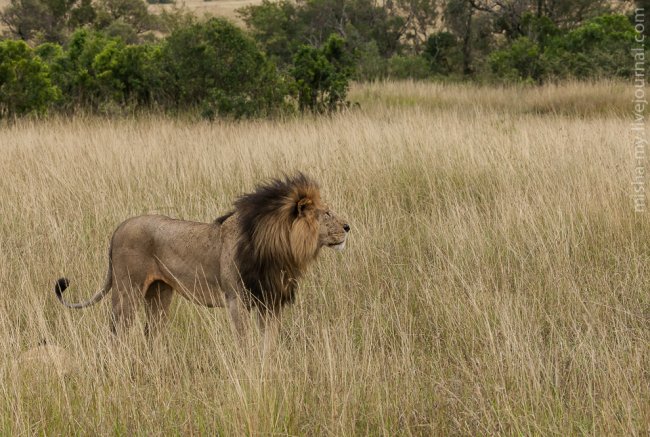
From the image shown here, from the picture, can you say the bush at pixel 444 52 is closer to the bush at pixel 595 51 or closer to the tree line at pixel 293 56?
the tree line at pixel 293 56

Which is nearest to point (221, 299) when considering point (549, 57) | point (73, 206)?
point (73, 206)

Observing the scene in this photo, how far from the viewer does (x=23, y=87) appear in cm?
1170

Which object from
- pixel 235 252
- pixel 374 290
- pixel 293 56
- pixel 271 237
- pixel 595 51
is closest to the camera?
pixel 271 237

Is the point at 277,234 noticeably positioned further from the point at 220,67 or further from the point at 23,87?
the point at 23,87

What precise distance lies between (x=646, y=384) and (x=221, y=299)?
1.92 metres

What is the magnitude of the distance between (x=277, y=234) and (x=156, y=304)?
3.12ft

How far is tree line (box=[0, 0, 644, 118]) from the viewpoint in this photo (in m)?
11.8

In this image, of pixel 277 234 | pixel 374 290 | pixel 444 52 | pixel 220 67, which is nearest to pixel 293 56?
pixel 220 67

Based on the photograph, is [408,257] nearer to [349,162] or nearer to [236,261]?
[236,261]

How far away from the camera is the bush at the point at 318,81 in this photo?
1289cm

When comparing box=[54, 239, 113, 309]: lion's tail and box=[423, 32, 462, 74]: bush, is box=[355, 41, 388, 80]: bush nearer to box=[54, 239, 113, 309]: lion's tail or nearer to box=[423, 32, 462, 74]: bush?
box=[423, 32, 462, 74]: bush

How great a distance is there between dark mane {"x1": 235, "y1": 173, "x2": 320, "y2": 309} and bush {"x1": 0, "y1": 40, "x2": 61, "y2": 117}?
8.86m

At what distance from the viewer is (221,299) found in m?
3.79

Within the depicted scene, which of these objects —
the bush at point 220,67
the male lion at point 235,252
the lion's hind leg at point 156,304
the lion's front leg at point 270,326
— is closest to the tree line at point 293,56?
the bush at point 220,67
